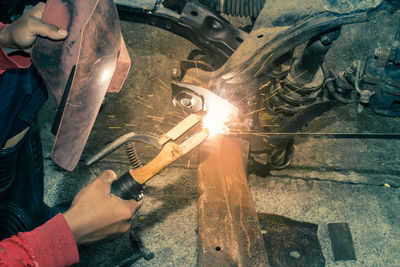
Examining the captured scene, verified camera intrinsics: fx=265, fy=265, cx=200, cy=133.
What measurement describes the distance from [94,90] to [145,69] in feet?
6.05

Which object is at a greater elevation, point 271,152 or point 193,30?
point 193,30

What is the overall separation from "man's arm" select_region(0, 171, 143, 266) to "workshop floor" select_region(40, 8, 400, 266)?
0.79m

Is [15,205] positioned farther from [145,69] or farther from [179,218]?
[145,69]

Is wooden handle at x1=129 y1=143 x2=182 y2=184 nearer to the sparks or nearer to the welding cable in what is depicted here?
the welding cable

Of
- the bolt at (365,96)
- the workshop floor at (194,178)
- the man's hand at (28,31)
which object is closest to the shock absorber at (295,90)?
the bolt at (365,96)

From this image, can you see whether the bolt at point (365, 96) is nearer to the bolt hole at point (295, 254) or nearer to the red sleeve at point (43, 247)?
the bolt hole at point (295, 254)

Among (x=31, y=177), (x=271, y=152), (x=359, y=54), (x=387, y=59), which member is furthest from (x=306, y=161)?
(x=31, y=177)

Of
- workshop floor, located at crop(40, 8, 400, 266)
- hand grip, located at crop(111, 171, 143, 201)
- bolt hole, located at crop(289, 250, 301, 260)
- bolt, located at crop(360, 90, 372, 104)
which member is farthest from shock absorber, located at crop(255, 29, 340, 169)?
hand grip, located at crop(111, 171, 143, 201)

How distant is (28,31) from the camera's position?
1300 mm

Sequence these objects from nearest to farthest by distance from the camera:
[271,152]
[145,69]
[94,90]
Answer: [94,90], [271,152], [145,69]

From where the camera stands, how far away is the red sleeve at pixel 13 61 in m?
1.43

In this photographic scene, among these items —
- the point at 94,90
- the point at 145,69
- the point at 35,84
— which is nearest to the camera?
the point at 94,90

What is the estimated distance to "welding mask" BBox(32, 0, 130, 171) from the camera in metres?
1.11

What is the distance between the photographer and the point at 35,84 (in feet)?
5.71
